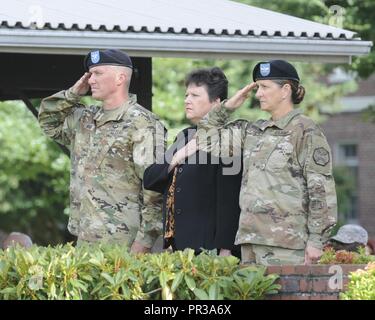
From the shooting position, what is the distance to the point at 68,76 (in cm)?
960

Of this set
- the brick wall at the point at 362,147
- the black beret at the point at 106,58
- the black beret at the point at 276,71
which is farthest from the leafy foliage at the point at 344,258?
the brick wall at the point at 362,147

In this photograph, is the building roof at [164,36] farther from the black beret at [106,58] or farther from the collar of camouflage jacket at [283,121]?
the collar of camouflage jacket at [283,121]

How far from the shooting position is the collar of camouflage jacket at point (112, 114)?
797 cm

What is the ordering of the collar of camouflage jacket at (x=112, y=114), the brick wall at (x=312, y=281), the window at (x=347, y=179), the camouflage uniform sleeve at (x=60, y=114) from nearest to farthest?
the brick wall at (x=312, y=281)
the collar of camouflage jacket at (x=112, y=114)
the camouflage uniform sleeve at (x=60, y=114)
the window at (x=347, y=179)

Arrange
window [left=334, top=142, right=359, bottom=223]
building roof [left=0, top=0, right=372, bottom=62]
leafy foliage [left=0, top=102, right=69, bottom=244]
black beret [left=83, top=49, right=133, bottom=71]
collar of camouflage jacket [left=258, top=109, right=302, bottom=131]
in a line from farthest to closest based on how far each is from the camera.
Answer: window [left=334, top=142, right=359, bottom=223]
leafy foliage [left=0, top=102, right=69, bottom=244]
building roof [left=0, top=0, right=372, bottom=62]
black beret [left=83, top=49, right=133, bottom=71]
collar of camouflage jacket [left=258, top=109, right=302, bottom=131]

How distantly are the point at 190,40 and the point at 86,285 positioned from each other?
2421 millimetres

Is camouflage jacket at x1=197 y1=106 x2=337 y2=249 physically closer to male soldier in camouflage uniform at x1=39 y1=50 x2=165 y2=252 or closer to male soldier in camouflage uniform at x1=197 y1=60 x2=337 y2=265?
male soldier in camouflage uniform at x1=197 y1=60 x2=337 y2=265

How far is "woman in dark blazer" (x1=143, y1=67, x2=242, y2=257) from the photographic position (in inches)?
303

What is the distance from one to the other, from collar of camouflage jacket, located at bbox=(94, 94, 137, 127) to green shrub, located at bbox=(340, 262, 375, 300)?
221 centimetres

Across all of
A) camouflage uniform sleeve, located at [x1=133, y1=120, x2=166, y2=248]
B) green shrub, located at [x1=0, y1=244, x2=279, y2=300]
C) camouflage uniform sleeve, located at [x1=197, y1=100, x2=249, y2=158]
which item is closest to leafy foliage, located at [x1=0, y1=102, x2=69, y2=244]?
camouflage uniform sleeve, located at [x1=133, y1=120, x2=166, y2=248]

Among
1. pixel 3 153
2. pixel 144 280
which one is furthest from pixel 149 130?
pixel 3 153

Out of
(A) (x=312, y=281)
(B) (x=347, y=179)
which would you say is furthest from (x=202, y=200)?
(B) (x=347, y=179)

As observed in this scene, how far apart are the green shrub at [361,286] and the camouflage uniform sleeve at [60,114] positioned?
2547 millimetres

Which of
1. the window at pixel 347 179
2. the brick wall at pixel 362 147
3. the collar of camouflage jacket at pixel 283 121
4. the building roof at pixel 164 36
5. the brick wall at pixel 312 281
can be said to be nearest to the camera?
the brick wall at pixel 312 281
